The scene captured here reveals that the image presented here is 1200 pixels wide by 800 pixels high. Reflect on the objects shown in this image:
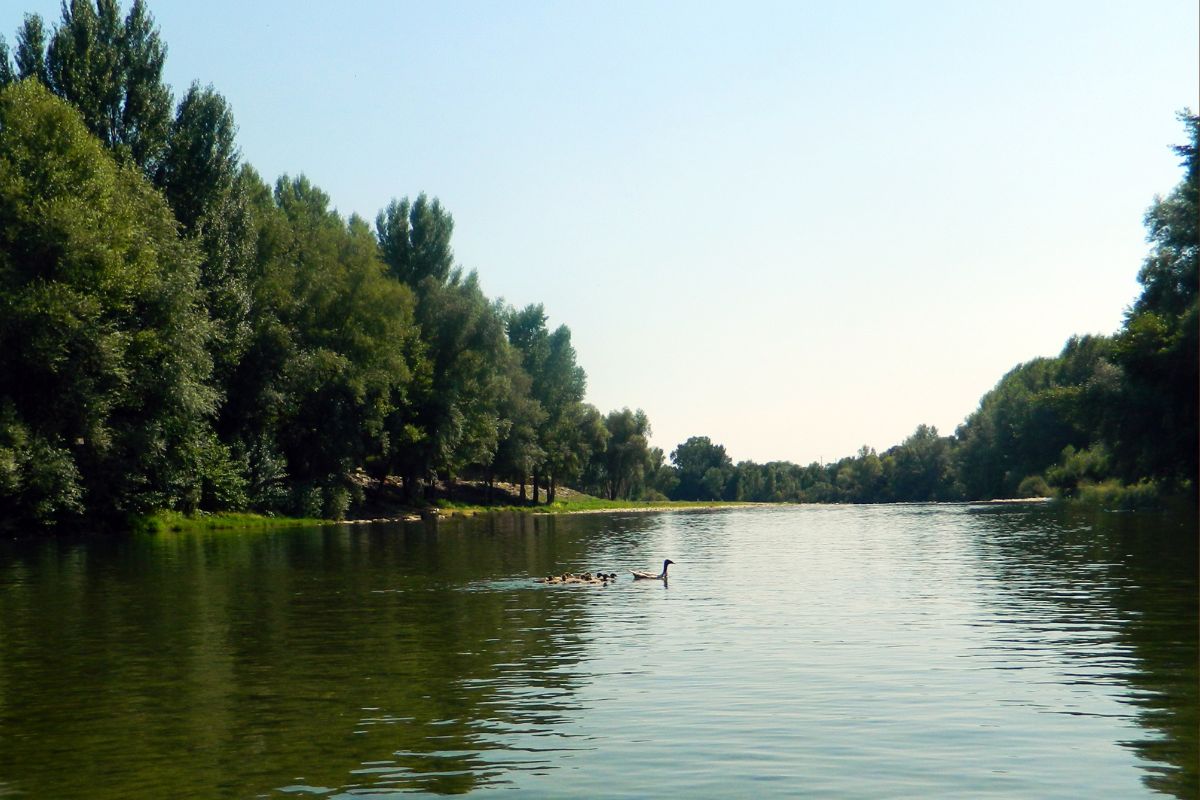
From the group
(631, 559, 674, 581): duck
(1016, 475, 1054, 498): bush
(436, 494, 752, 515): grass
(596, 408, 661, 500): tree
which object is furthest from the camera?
(596, 408, 661, 500): tree

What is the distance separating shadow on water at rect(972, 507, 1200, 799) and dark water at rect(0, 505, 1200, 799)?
0.31 ft

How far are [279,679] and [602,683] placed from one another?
17.5ft

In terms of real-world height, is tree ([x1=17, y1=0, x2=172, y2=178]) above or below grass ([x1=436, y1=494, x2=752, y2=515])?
above

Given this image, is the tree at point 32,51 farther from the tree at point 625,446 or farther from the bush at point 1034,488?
the bush at point 1034,488

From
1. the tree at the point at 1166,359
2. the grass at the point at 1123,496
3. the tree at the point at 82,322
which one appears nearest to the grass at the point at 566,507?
the tree at the point at 82,322

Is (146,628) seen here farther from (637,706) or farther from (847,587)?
(847,587)

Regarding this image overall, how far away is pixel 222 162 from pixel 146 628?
5050cm

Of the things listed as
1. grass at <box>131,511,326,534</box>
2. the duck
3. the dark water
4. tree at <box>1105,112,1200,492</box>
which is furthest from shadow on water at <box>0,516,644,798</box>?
tree at <box>1105,112,1200,492</box>

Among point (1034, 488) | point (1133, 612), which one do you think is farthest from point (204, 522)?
point (1034, 488)

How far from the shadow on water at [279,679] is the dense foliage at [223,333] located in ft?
59.9

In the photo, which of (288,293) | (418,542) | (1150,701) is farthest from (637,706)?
(288,293)

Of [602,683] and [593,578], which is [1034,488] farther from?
[602,683]

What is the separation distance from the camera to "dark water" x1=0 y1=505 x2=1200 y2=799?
1379cm

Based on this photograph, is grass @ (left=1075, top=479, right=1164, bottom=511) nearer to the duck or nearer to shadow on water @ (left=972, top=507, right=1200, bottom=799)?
shadow on water @ (left=972, top=507, right=1200, bottom=799)
